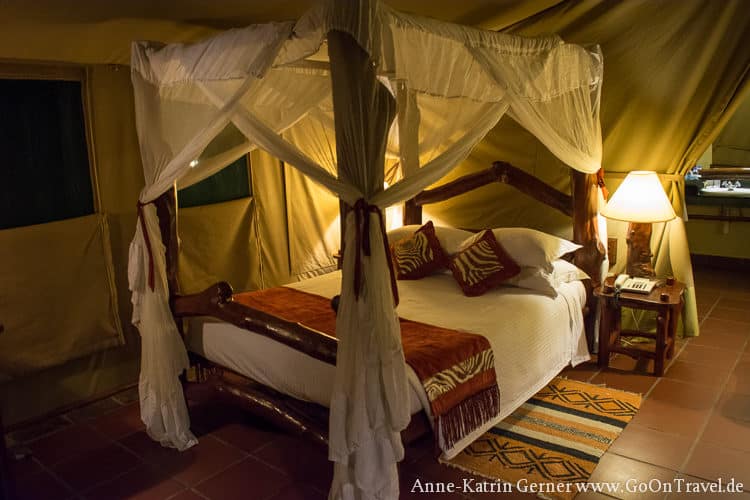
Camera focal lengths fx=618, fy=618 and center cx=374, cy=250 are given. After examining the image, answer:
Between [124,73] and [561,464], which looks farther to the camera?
[124,73]

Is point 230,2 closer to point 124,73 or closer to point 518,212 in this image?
point 124,73

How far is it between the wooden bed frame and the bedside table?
17cm

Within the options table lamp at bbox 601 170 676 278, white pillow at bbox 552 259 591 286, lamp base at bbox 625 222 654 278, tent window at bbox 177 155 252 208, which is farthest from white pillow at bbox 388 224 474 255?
tent window at bbox 177 155 252 208

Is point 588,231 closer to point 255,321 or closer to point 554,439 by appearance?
point 554,439

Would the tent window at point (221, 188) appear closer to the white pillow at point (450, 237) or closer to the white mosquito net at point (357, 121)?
the white mosquito net at point (357, 121)

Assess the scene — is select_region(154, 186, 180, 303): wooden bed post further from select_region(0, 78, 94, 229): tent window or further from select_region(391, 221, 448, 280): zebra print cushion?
select_region(391, 221, 448, 280): zebra print cushion

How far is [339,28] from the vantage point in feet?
7.07

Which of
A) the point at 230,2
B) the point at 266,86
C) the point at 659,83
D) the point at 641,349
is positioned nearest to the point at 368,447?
the point at 266,86

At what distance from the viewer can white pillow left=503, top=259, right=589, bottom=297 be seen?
12.4ft

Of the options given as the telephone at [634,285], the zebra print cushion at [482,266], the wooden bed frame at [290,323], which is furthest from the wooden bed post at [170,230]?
the telephone at [634,285]

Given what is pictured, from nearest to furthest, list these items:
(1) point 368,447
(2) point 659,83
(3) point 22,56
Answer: (1) point 368,447, (3) point 22,56, (2) point 659,83

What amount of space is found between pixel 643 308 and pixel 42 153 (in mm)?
3726

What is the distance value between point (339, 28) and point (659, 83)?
3.09 metres

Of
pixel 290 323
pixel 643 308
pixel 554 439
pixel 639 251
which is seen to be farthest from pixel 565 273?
pixel 290 323
